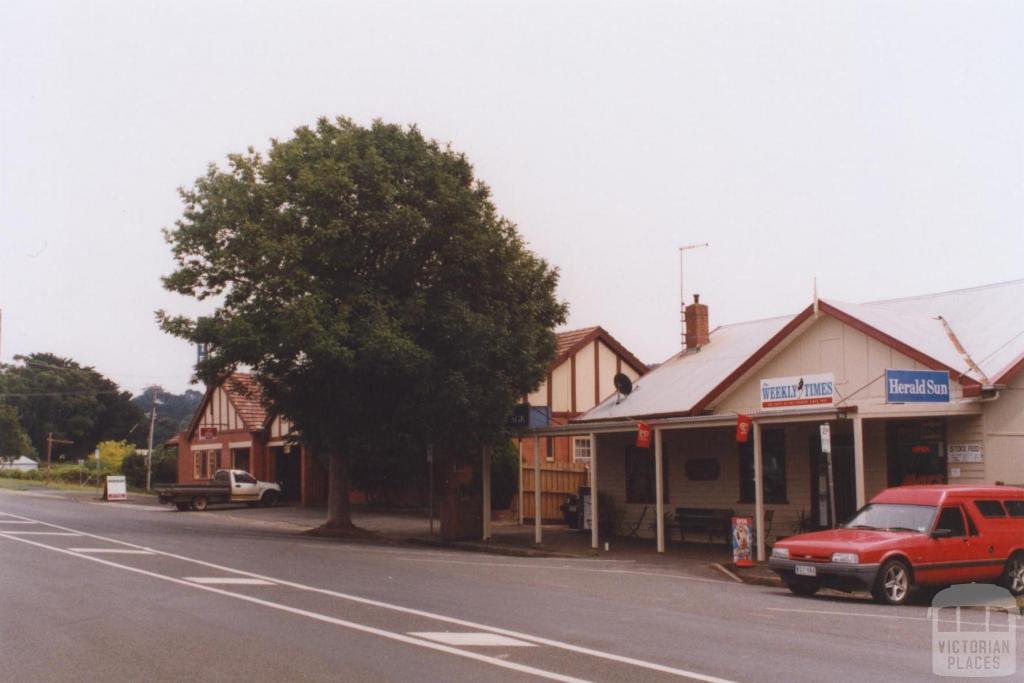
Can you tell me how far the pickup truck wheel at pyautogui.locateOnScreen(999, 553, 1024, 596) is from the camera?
1622 centimetres

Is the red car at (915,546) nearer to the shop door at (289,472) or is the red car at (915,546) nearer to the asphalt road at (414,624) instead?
the asphalt road at (414,624)

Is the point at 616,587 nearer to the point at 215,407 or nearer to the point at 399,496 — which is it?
the point at 399,496

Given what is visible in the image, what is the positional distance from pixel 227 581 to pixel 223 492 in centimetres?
2878

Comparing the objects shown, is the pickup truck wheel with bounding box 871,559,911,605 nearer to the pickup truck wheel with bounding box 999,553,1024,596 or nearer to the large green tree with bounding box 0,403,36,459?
the pickup truck wheel with bounding box 999,553,1024,596

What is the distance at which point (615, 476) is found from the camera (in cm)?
3031

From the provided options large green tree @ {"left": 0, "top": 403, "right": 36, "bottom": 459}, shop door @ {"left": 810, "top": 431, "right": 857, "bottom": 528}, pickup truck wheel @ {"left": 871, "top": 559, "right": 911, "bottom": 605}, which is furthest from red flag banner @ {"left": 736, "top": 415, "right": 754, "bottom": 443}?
large green tree @ {"left": 0, "top": 403, "right": 36, "bottom": 459}

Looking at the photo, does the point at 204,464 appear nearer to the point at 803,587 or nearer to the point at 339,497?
the point at 339,497

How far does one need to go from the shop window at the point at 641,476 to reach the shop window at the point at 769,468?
2950 millimetres

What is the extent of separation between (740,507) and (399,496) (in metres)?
18.8

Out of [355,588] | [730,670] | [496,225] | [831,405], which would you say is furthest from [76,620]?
[496,225]

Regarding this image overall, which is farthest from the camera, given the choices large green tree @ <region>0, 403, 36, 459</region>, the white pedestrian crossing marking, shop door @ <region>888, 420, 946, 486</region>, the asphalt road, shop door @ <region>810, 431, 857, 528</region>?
large green tree @ <region>0, 403, 36, 459</region>

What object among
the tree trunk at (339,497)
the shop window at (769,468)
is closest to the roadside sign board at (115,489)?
the tree trunk at (339,497)

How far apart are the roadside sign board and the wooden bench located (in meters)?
31.9

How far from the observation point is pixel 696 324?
3008 centimetres
